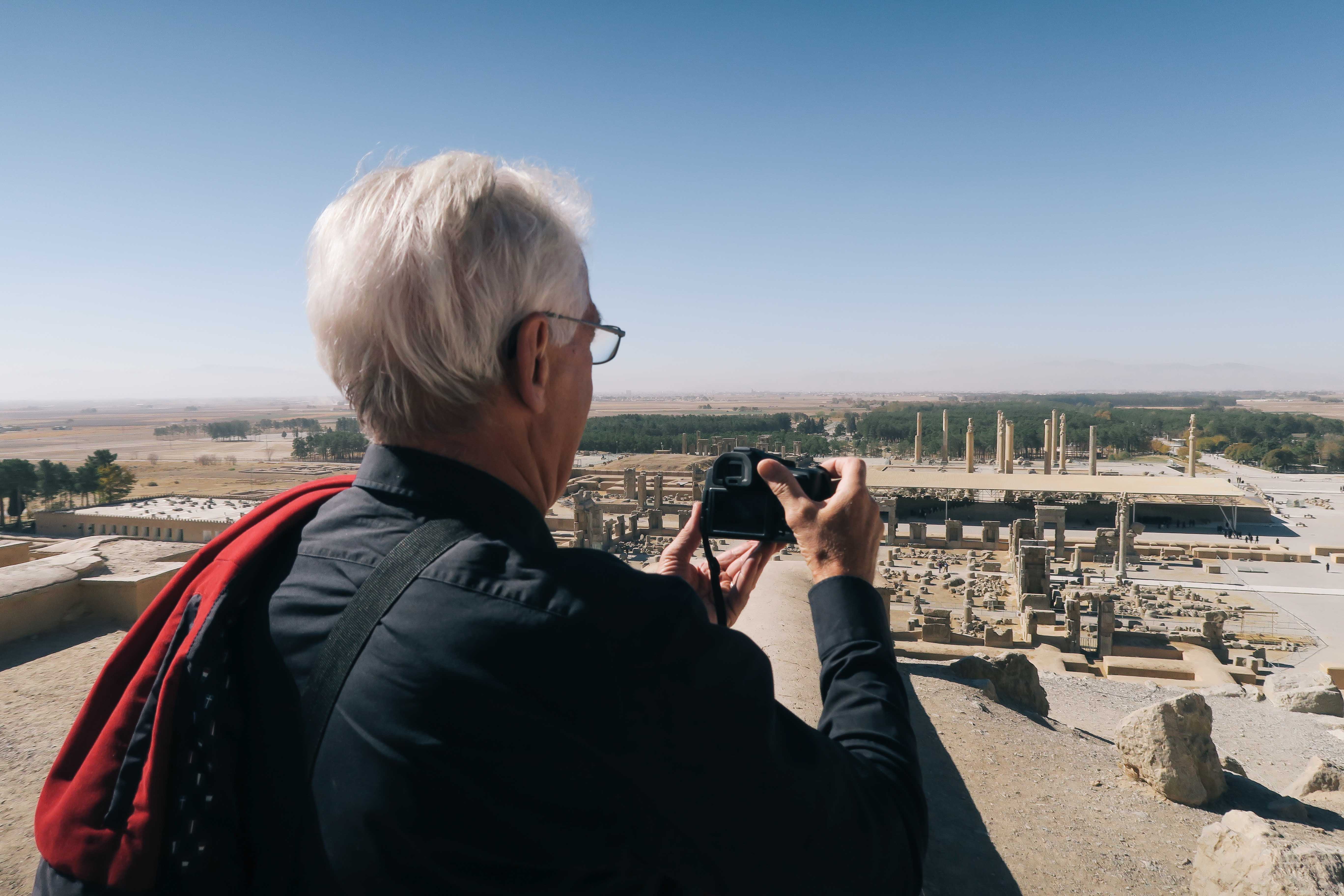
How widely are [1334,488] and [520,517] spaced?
191ft

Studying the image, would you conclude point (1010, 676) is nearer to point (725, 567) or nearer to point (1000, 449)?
point (725, 567)

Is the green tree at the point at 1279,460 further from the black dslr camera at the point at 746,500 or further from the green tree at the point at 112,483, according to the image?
the green tree at the point at 112,483

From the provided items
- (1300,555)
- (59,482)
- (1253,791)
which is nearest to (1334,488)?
(1300,555)

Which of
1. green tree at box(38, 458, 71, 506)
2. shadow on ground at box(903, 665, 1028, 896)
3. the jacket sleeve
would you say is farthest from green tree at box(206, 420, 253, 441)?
the jacket sleeve

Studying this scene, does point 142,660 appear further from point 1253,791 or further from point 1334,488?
point 1334,488

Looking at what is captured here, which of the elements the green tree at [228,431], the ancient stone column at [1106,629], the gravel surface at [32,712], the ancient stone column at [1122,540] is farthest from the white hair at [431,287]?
the green tree at [228,431]

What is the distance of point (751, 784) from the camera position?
0.97 m

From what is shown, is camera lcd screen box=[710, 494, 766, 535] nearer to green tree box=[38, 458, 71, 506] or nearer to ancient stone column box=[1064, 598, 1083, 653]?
ancient stone column box=[1064, 598, 1083, 653]

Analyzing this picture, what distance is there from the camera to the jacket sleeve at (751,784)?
931 millimetres

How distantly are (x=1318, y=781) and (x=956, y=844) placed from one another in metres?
→ 4.78

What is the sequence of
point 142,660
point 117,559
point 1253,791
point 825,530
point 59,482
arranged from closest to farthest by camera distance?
point 142,660
point 825,530
point 1253,791
point 117,559
point 59,482

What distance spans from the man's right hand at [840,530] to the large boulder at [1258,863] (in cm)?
419

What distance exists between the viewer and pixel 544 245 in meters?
1.24

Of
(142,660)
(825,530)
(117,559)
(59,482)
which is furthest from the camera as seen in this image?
(59,482)
